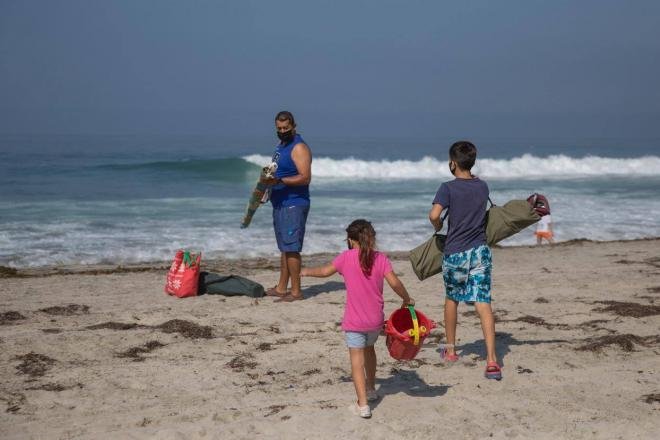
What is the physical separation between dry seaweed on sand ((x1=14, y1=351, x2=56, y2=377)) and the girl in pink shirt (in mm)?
2211

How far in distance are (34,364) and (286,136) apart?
310cm

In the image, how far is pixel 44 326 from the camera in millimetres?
6484

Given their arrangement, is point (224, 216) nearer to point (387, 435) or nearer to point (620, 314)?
point (620, 314)

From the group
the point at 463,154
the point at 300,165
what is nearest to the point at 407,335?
the point at 463,154

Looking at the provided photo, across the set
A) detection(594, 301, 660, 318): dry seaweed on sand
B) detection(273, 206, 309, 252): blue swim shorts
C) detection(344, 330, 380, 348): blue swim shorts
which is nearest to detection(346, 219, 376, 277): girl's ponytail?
detection(344, 330, 380, 348): blue swim shorts

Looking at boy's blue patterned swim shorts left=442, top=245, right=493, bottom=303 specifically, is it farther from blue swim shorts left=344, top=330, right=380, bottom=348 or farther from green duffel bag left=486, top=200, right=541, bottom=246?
blue swim shorts left=344, top=330, right=380, bottom=348

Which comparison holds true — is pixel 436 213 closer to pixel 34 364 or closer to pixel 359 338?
pixel 359 338

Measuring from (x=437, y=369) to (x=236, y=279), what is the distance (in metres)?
→ 3.23

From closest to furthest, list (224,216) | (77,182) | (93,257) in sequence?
1. (93,257)
2. (224,216)
3. (77,182)

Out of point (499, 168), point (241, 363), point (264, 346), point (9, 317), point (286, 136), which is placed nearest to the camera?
point (241, 363)

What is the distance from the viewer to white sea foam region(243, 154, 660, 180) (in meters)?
34.8

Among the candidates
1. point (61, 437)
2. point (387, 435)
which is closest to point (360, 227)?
point (387, 435)

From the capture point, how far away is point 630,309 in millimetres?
6914

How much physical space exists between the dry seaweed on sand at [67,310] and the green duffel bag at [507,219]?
3.98 metres
